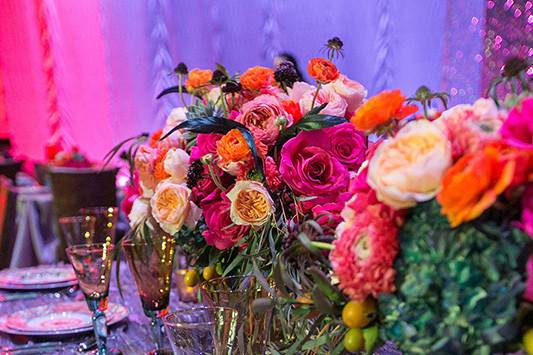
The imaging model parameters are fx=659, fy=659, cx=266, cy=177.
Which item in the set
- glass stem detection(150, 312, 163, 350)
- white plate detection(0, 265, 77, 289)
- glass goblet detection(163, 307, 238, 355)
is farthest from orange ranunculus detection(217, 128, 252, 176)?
white plate detection(0, 265, 77, 289)

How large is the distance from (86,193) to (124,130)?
3009 mm

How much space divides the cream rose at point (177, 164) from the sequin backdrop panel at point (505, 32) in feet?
9.01

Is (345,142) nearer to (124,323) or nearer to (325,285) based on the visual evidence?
(325,285)

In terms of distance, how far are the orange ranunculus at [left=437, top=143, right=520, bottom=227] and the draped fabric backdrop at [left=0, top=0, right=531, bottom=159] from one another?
1714 mm

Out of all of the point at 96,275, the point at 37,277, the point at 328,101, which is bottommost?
the point at 37,277

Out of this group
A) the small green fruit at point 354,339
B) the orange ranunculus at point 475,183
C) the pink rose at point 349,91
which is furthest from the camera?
the pink rose at point 349,91

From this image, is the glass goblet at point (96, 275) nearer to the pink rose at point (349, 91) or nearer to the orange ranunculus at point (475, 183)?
the pink rose at point (349, 91)

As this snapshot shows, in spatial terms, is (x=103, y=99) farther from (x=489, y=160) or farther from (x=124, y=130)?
(x=489, y=160)

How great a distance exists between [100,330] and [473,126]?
0.81 m

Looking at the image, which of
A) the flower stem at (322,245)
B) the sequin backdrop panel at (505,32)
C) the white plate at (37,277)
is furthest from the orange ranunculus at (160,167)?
the sequin backdrop panel at (505,32)

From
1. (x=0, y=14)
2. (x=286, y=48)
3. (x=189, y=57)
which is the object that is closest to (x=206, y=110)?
(x=286, y=48)

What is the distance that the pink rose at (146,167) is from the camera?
124 cm

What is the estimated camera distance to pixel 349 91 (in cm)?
107

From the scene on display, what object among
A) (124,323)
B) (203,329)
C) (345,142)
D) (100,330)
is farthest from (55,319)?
(345,142)
